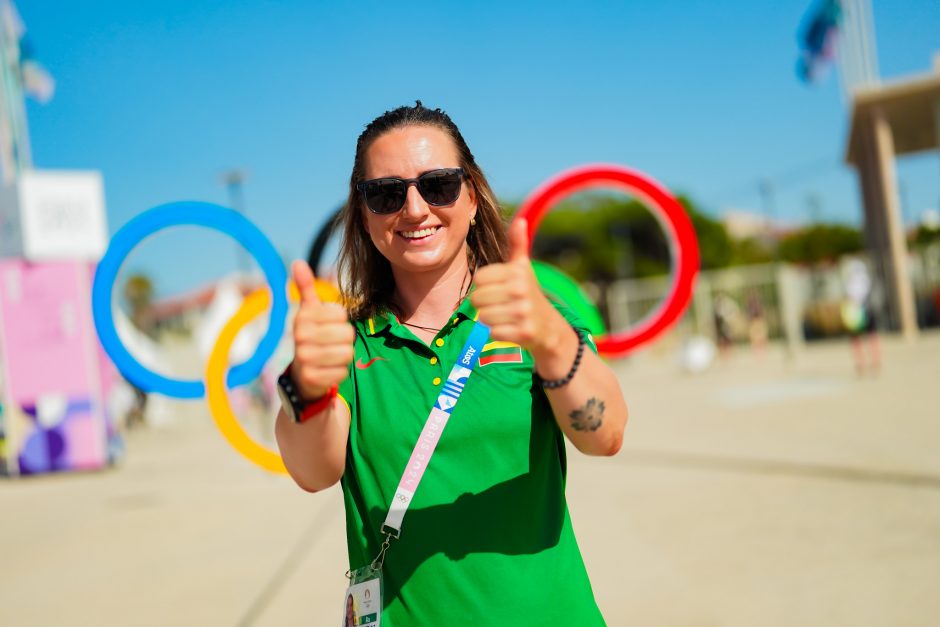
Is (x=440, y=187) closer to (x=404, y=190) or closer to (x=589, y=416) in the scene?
(x=404, y=190)

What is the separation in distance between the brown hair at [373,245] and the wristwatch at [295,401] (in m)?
0.38

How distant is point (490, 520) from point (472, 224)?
0.72 m

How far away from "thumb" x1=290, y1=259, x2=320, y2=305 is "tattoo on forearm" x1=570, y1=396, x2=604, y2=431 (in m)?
0.53

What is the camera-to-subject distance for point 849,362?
16.2 m

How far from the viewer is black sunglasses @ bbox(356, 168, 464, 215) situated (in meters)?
Result: 1.70

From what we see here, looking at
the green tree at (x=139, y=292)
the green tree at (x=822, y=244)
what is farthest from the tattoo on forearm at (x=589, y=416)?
the green tree at (x=139, y=292)

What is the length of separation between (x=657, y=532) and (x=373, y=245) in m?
4.42

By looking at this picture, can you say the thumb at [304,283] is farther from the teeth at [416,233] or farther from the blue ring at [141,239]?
the blue ring at [141,239]

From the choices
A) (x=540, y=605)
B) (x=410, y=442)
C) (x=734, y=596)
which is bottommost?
(x=734, y=596)

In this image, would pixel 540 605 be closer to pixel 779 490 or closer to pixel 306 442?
pixel 306 442

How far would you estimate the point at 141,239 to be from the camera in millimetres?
2979

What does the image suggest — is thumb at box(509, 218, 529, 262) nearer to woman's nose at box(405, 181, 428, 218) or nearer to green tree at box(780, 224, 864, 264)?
woman's nose at box(405, 181, 428, 218)

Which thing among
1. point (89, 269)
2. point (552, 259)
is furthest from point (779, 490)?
point (552, 259)

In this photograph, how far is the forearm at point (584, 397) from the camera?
1.42 meters
